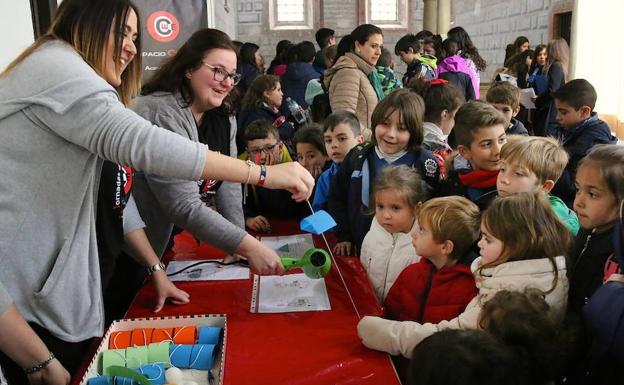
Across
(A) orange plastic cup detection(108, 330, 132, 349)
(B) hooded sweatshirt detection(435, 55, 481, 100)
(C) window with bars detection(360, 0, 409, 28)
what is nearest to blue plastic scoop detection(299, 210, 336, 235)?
(A) orange plastic cup detection(108, 330, 132, 349)

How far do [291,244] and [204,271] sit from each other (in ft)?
1.44

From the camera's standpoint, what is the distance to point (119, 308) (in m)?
1.94

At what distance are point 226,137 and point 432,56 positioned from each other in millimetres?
4369

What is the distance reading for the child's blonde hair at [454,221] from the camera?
1740 millimetres

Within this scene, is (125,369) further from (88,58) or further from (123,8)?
→ (123,8)

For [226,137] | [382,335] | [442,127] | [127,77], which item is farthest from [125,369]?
[442,127]

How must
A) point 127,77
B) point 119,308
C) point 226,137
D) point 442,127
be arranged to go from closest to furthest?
point 127,77 < point 119,308 < point 226,137 < point 442,127

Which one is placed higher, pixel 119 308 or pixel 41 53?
pixel 41 53

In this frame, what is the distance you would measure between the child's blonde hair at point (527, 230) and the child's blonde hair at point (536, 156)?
1.77 feet

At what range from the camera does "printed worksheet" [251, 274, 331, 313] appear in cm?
169

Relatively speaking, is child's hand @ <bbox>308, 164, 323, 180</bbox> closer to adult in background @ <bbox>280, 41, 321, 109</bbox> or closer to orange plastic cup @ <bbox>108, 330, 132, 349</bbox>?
orange plastic cup @ <bbox>108, 330, 132, 349</bbox>

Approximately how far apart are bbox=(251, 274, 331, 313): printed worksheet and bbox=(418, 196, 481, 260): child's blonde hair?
0.39 metres

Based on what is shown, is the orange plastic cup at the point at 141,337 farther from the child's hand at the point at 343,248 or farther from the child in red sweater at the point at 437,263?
the child's hand at the point at 343,248

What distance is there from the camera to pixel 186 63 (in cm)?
204
